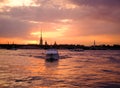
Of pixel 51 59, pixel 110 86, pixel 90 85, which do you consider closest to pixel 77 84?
pixel 90 85

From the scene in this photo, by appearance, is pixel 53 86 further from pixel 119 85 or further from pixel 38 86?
pixel 119 85

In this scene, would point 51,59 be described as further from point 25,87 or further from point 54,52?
point 25,87

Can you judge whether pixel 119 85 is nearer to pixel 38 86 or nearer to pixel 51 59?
pixel 38 86

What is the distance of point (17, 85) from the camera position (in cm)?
2747

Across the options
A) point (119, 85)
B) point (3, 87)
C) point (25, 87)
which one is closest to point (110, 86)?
point (119, 85)

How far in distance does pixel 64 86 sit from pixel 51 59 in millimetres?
49019

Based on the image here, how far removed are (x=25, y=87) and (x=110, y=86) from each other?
880 cm

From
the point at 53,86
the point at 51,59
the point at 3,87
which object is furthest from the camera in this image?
the point at 51,59

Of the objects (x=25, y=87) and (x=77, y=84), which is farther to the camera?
(x=77, y=84)

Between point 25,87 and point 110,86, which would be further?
point 110,86

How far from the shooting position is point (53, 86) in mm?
27703

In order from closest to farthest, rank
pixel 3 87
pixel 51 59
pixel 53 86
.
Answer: pixel 3 87, pixel 53 86, pixel 51 59

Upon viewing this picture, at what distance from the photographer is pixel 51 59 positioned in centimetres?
7681

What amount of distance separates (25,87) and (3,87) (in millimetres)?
2070
